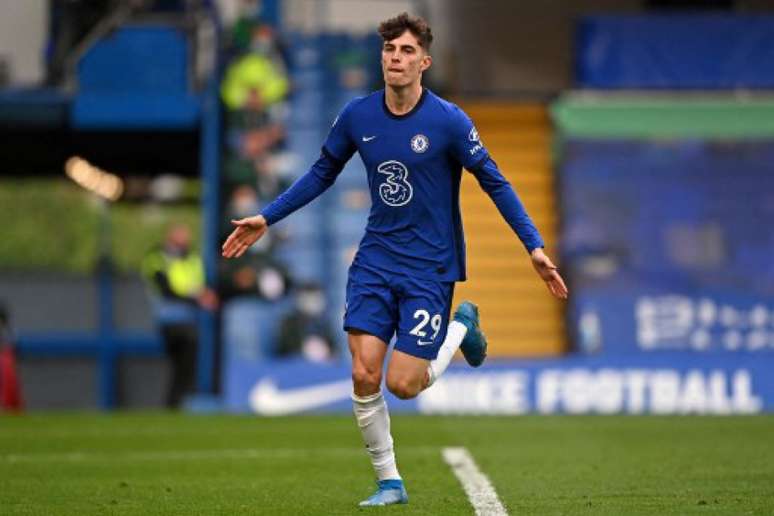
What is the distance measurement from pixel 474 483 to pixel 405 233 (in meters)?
1.98

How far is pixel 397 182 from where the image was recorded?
921 cm

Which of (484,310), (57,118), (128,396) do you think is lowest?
(128,396)

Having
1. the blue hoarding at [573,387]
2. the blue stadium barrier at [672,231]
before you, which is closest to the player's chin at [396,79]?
the blue hoarding at [573,387]

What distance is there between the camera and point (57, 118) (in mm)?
23562

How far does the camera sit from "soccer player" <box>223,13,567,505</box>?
30.0ft

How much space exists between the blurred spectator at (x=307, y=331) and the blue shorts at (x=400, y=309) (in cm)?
1293

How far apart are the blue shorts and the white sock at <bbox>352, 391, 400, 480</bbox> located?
A: 0.30 meters

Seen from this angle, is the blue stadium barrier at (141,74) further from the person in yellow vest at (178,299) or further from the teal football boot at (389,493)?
the teal football boot at (389,493)

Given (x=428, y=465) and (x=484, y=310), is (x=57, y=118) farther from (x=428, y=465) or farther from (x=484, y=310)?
(x=428, y=465)

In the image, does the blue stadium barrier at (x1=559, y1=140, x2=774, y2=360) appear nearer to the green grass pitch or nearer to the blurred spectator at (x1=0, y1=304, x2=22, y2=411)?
the green grass pitch

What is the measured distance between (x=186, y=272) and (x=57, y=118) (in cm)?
271

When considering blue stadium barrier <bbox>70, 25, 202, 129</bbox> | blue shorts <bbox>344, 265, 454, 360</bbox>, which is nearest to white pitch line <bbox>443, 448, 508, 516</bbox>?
blue shorts <bbox>344, 265, 454, 360</bbox>

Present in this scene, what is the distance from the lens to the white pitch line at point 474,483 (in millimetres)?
9094

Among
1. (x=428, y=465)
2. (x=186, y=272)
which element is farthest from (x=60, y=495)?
(x=186, y=272)
